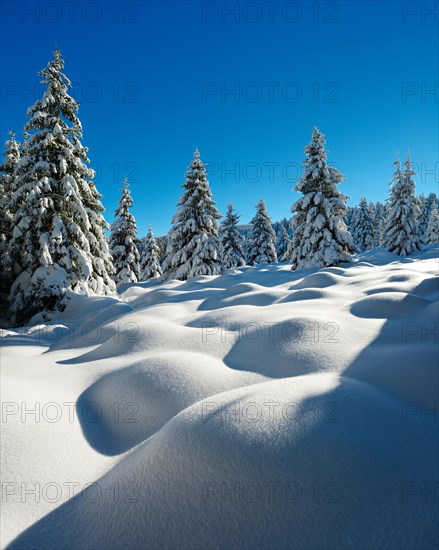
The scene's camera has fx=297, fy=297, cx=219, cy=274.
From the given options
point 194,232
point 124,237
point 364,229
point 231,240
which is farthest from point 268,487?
point 364,229

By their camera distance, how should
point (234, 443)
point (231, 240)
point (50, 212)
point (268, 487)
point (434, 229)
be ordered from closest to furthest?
1. point (268, 487)
2. point (234, 443)
3. point (50, 212)
4. point (231, 240)
5. point (434, 229)

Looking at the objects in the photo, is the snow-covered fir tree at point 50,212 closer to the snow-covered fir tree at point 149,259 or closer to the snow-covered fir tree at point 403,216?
the snow-covered fir tree at point 149,259

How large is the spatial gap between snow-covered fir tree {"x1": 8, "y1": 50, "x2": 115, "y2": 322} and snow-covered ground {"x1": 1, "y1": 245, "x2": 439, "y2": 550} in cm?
740

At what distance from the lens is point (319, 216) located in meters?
18.0

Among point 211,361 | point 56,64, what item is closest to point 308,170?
point 56,64

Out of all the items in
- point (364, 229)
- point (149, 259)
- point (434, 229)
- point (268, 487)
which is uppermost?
point (364, 229)

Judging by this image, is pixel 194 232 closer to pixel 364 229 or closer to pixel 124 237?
pixel 124 237

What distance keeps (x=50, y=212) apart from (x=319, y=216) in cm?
1417

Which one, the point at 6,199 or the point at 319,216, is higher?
the point at 6,199

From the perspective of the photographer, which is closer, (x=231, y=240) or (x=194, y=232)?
(x=194, y=232)

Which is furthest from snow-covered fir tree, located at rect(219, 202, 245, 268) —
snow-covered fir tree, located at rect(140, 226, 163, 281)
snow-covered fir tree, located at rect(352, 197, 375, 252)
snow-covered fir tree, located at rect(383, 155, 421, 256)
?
snow-covered fir tree, located at rect(352, 197, 375, 252)

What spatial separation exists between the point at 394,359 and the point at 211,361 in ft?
5.88

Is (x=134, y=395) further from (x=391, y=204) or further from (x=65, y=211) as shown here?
(x=391, y=204)

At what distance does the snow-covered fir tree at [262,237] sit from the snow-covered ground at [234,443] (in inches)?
1139
